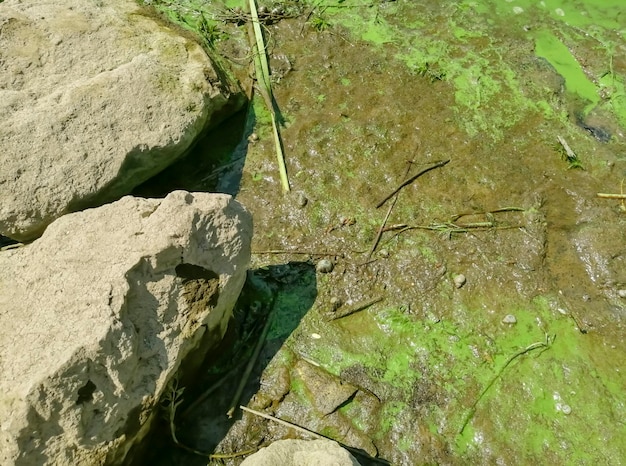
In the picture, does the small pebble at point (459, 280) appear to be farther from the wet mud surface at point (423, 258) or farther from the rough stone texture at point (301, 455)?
the rough stone texture at point (301, 455)

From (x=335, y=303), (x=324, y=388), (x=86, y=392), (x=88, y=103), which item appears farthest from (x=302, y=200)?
(x=86, y=392)

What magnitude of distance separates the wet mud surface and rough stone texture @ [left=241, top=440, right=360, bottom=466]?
0.34 m

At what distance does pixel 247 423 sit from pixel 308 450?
0.45 meters

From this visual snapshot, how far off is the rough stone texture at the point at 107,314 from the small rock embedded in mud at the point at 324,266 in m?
0.58

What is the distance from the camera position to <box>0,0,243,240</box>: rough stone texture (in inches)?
105

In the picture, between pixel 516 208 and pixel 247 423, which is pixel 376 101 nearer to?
pixel 516 208

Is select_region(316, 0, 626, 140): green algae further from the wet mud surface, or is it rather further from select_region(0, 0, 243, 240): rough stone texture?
select_region(0, 0, 243, 240): rough stone texture

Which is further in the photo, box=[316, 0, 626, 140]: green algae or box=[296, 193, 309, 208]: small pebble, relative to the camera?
box=[316, 0, 626, 140]: green algae

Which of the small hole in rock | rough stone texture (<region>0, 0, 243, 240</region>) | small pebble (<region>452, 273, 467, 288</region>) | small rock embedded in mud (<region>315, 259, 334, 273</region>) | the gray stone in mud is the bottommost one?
the gray stone in mud

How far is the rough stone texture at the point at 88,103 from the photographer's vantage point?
105 inches

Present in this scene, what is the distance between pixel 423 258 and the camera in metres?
3.00

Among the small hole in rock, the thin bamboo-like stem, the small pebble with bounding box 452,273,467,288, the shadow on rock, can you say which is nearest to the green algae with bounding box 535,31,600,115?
the small pebble with bounding box 452,273,467,288

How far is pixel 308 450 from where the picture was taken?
215 cm

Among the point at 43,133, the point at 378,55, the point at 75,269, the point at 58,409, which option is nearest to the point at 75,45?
the point at 43,133
